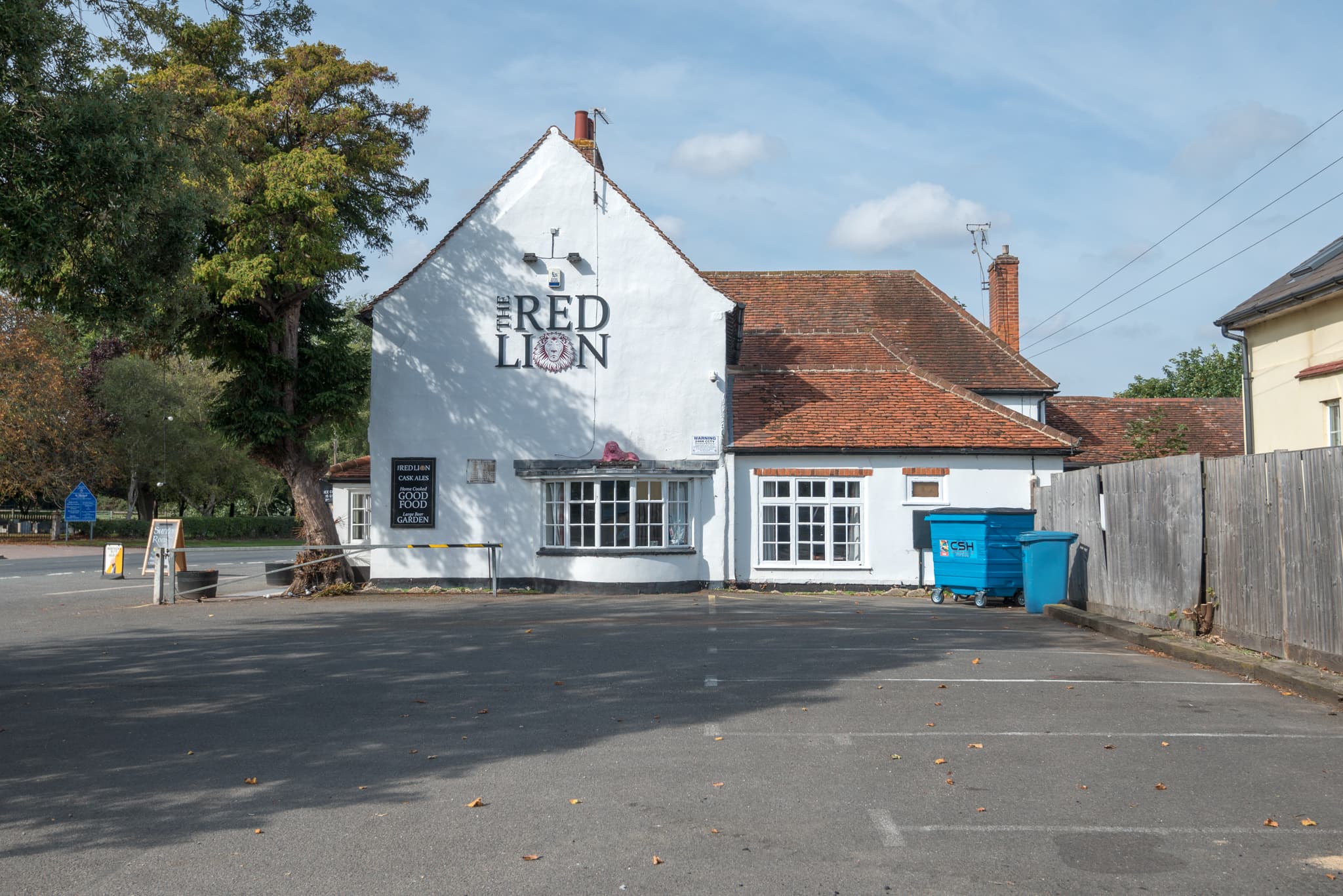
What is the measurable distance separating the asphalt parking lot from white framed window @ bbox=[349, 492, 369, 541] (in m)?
13.6

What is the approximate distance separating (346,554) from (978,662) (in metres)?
14.0

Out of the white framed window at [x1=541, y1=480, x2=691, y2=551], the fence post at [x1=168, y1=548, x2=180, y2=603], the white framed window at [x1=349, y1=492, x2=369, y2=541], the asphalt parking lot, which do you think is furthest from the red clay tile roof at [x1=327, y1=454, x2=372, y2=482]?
the asphalt parking lot

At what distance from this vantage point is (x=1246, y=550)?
11742 mm

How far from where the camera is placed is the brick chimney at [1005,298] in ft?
108

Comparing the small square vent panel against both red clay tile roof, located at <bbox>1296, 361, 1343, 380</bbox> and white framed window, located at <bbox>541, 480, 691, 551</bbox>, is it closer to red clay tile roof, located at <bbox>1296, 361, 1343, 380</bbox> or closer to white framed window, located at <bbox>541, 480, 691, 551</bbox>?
white framed window, located at <bbox>541, 480, 691, 551</bbox>

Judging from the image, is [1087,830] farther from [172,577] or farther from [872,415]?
[872,415]

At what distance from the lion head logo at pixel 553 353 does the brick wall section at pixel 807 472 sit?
14.6 ft

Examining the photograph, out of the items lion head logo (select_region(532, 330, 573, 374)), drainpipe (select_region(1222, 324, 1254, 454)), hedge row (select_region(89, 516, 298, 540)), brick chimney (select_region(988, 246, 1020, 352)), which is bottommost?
hedge row (select_region(89, 516, 298, 540))

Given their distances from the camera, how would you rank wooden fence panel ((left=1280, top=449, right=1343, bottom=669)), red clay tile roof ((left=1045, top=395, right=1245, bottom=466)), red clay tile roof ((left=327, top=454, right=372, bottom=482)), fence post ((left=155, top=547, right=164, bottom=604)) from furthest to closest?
red clay tile roof ((left=1045, top=395, right=1245, bottom=466)), red clay tile roof ((left=327, top=454, right=372, bottom=482)), fence post ((left=155, top=547, right=164, bottom=604)), wooden fence panel ((left=1280, top=449, right=1343, bottom=669))

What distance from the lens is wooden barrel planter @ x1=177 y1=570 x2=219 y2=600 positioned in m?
20.9

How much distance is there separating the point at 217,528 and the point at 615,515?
47.0 meters

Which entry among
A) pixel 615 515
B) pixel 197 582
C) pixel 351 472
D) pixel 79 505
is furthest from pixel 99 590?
pixel 79 505

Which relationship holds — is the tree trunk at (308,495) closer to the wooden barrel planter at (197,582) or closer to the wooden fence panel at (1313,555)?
the wooden barrel planter at (197,582)

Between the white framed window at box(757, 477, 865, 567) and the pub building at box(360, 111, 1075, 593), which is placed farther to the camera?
the white framed window at box(757, 477, 865, 567)
